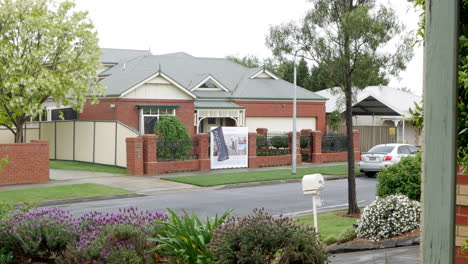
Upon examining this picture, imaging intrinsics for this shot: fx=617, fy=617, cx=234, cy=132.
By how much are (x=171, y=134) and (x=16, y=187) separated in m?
8.66

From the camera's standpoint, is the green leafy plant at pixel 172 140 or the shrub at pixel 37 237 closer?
the shrub at pixel 37 237

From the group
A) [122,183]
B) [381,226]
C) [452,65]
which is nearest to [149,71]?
[122,183]

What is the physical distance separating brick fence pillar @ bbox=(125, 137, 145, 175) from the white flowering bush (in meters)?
16.6

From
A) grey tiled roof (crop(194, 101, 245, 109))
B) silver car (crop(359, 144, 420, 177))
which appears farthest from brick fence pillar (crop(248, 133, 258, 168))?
grey tiled roof (crop(194, 101, 245, 109))

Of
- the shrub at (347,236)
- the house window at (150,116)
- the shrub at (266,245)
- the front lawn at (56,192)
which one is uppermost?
the house window at (150,116)

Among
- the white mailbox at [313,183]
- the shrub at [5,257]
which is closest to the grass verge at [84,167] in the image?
the white mailbox at [313,183]

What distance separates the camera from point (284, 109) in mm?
41156

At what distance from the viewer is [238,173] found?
27.5 m

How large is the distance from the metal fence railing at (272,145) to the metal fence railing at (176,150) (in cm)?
444

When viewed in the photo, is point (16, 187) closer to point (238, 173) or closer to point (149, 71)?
point (238, 173)

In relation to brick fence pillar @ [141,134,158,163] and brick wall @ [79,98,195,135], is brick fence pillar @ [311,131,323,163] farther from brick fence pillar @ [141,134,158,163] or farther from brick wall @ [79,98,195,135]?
brick fence pillar @ [141,134,158,163]

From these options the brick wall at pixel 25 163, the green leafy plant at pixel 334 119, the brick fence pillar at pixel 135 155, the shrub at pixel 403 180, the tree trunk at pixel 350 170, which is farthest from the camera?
the green leafy plant at pixel 334 119

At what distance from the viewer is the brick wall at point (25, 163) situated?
22.7 m

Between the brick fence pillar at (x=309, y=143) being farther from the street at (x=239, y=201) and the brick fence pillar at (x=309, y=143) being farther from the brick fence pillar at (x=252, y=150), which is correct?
the street at (x=239, y=201)
